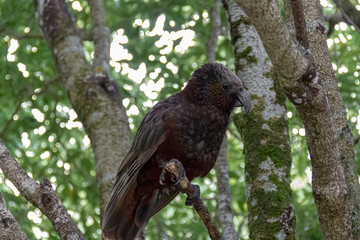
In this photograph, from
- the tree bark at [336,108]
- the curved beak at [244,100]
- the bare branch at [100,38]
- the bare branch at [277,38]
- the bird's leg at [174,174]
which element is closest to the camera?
the bare branch at [277,38]

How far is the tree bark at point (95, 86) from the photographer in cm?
480

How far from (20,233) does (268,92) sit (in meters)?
1.92

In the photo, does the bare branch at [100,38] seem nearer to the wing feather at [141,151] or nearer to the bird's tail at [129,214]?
the wing feather at [141,151]

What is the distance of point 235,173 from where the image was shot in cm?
661

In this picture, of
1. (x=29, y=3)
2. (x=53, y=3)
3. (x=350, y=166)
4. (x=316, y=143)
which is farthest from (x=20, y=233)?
(x=29, y=3)

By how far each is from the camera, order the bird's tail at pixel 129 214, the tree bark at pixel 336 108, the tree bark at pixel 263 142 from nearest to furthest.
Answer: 1. the tree bark at pixel 336 108
2. the tree bark at pixel 263 142
3. the bird's tail at pixel 129 214

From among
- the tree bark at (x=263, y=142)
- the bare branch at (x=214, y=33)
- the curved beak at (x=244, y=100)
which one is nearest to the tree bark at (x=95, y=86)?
the bare branch at (x=214, y=33)

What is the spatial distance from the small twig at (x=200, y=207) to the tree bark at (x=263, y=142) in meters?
0.48

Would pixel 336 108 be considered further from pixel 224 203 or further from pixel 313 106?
pixel 224 203

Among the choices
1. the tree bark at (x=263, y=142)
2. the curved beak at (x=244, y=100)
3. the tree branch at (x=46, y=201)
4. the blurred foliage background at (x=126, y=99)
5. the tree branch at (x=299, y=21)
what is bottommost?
the blurred foliage background at (x=126, y=99)

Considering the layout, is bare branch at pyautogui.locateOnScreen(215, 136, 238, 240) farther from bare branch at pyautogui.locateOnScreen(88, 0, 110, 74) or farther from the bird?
bare branch at pyautogui.locateOnScreen(88, 0, 110, 74)

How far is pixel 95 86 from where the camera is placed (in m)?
5.23

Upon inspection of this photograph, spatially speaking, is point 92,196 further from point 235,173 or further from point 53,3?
point 53,3

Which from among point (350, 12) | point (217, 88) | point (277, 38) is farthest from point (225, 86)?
point (277, 38)
